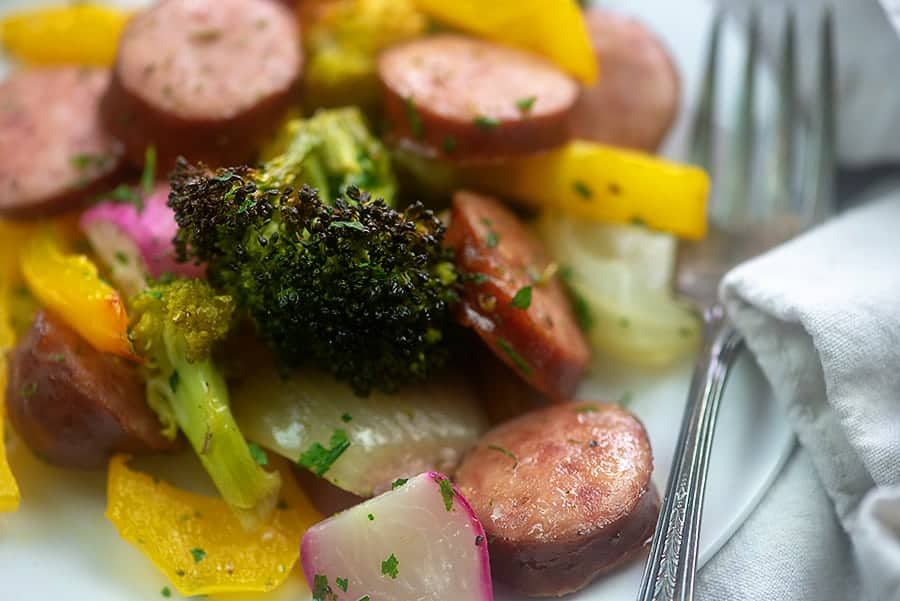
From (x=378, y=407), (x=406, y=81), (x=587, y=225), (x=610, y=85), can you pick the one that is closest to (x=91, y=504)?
(x=378, y=407)

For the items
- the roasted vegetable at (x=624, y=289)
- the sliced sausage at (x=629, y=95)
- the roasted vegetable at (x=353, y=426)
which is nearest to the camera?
the roasted vegetable at (x=353, y=426)

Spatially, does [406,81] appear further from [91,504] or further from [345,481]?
[91,504]

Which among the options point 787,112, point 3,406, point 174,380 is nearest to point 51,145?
point 3,406

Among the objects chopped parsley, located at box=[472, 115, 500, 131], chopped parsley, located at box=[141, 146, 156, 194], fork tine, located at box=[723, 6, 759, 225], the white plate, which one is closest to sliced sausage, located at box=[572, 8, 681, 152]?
fork tine, located at box=[723, 6, 759, 225]

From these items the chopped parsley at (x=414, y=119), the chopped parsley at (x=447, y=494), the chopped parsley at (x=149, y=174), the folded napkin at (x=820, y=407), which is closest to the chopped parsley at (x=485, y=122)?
the chopped parsley at (x=414, y=119)

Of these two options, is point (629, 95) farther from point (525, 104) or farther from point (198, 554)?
point (198, 554)

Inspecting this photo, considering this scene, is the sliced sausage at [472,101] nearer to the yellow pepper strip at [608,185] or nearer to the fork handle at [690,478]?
the yellow pepper strip at [608,185]

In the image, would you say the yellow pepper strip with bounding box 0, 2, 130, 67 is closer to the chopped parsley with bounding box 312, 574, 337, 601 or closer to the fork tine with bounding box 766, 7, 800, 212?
the chopped parsley with bounding box 312, 574, 337, 601

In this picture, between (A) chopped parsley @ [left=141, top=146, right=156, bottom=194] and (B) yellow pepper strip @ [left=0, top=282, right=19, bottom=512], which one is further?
(A) chopped parsley @ [left=141, top=146, right=156, bottom=194]
